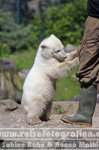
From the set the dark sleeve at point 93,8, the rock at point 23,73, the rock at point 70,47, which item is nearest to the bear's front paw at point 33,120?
the dark sleeve at point 93,8

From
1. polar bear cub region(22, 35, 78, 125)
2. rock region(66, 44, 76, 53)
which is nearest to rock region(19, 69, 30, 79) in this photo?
rock region(66, 44, 76, 53)

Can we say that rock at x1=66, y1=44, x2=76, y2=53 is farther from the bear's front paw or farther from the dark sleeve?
the dark sleeve

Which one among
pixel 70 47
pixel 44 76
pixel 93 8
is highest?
pixel 93 8

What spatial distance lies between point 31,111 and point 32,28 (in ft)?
37.8

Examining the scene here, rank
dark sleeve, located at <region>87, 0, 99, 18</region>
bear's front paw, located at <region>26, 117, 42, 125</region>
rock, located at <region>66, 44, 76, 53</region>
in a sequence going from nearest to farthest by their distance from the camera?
1. dark sleeve, located at <region>87, 0, 99, 18</region>
2. bear's front paw, located at <region>26, 117, 42, 125</region>
3. rock, located at <region>66, 44, 76, 53</region>

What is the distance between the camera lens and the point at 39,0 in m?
22.0

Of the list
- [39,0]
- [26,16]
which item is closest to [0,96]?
[26,16]

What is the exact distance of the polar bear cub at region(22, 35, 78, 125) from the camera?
8.39 meters

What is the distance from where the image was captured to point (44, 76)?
8.45m

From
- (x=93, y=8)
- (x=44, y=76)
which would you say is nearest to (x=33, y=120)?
(x=44, y=76)

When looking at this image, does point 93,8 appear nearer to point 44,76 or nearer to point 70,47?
point 44,76

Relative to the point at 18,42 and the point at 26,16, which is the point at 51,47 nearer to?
the point at 18,42

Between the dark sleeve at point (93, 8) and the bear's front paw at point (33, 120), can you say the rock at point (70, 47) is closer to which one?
the bear's front paw at point (33, 120)

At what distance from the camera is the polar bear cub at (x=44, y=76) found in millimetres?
8391
